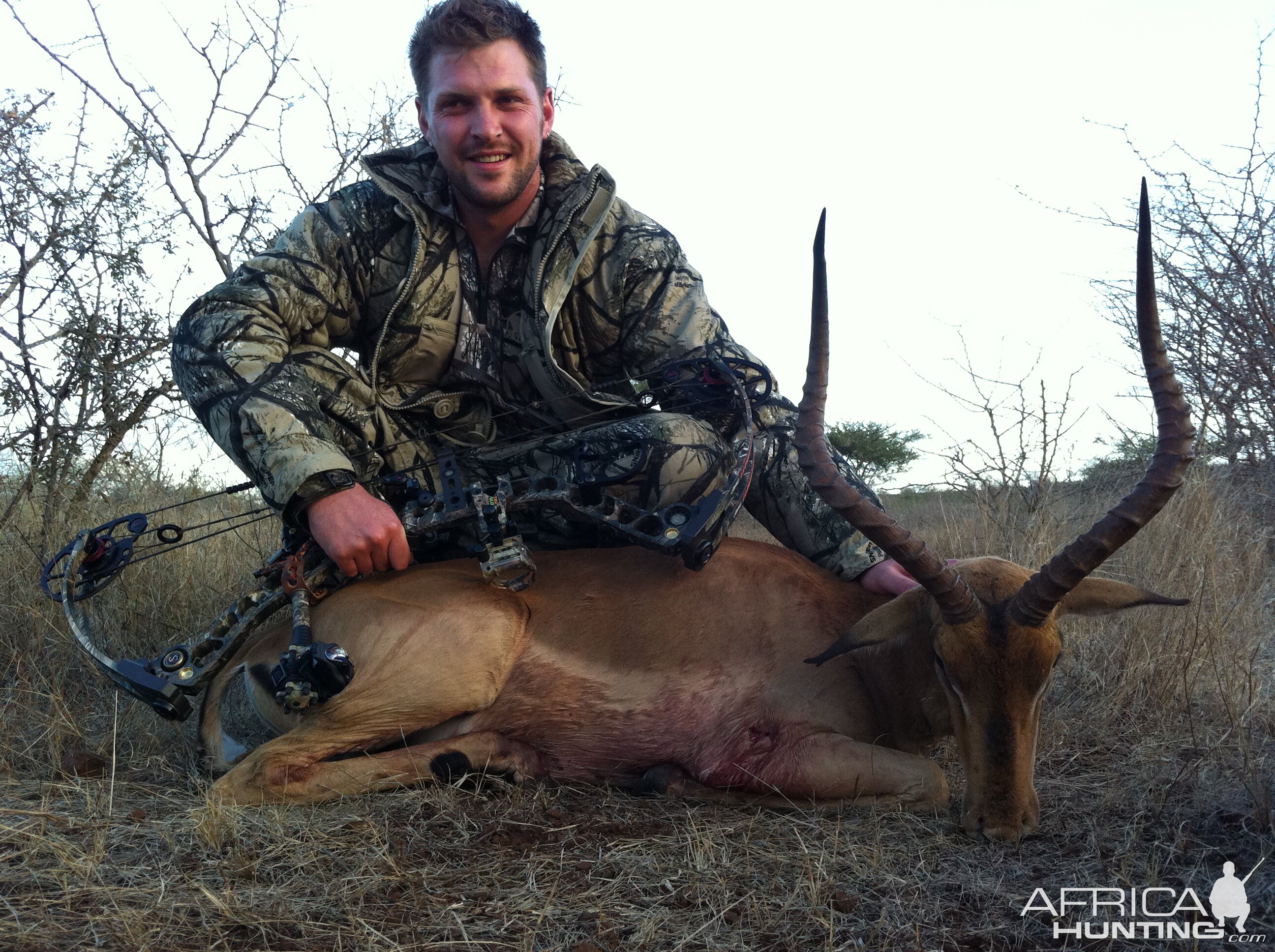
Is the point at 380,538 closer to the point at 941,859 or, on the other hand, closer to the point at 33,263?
the point at 941,859

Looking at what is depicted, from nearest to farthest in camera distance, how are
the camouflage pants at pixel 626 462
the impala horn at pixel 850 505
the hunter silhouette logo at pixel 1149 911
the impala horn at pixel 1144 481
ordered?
the hunter silhouette logo at pixel 1149 911
the impala horn at pixel 1144 481
the impala horn at pixel 850 505
the camouflage pants at pixel 626 462

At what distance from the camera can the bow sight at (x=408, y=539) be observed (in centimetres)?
354

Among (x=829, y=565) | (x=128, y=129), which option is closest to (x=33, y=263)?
(x=128, y=129)

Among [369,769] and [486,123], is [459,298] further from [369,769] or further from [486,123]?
[369,769]

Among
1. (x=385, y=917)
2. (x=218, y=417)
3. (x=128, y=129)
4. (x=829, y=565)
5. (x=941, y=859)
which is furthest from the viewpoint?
(x=128, y=129)

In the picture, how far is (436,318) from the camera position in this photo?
4512mm

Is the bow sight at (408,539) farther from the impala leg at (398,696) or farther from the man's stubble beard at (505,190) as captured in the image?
the man's stubble beard at (505,190)

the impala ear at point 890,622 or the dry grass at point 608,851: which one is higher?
the impala ear at point 890,622

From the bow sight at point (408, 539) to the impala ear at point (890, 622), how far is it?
622 mm

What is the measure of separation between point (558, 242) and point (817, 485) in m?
1.83

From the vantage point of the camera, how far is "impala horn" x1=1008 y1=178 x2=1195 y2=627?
2836mm

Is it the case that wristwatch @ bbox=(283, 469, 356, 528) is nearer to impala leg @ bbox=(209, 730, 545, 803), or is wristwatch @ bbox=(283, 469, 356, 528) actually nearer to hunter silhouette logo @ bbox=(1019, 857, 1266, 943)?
impala leg @ bbox=(209, 730, 545, 803)

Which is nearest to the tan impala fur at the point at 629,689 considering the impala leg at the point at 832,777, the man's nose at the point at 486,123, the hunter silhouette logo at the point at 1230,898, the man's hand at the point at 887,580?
the impala leg at the point at 832,777

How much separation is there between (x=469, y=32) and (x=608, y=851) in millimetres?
3376
